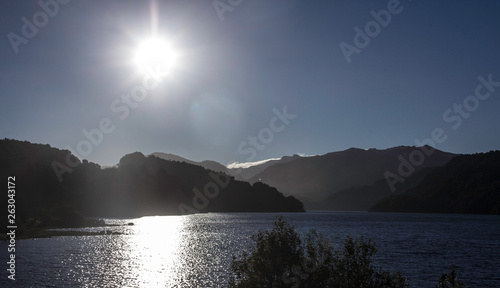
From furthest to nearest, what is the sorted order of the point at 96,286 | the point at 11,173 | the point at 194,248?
1. the point at 11,173
2. the point at 194,248
3. the point at 96,286

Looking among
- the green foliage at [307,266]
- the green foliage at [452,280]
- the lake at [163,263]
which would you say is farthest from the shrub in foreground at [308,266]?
the lake at [163,263]

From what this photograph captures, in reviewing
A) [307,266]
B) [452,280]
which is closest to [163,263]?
[307,266]

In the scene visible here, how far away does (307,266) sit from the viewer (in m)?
27.9

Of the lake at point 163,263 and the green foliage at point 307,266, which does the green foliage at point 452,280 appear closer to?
the green foliage at point 307,266

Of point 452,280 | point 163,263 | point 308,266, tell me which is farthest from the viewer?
point 163,263

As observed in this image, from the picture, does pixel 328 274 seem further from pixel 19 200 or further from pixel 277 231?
pixel 19 200

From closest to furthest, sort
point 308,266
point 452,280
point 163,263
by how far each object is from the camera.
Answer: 1. point 452,280
2. point 308,266
3. point 163,263

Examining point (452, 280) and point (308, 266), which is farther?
point (308, 266)

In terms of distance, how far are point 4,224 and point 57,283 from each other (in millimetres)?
89931

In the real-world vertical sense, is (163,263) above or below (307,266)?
below

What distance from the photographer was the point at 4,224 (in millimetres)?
130000

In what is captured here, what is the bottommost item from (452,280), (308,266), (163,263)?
(163,263)

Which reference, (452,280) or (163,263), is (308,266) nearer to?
(452,280)

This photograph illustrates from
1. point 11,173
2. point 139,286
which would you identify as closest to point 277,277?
point 139,286
